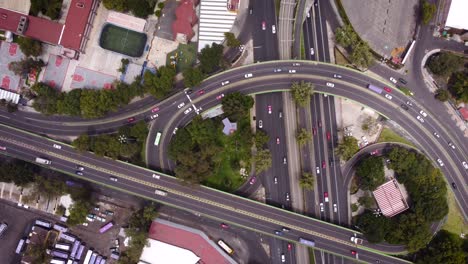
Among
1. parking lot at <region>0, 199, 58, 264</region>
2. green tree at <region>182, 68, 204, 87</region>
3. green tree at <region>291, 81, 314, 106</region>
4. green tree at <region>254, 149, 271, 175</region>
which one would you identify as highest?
green tree at <region>291, 81, 314, 106</region>

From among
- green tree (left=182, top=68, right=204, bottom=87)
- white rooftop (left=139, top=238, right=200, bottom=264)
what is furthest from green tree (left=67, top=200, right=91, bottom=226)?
green tree (left=182, top=68, right=204, bottom=87)

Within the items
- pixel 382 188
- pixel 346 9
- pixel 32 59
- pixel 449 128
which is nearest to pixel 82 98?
pixel 32 59

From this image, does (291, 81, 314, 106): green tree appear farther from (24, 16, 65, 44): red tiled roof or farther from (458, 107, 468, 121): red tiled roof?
(24, 16, 65, 44): red tiled roof

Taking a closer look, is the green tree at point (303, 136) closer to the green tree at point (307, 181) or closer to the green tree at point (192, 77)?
the green tree at point (307, 181)

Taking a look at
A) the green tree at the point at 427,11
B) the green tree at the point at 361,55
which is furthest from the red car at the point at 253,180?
the green tree at the point at 427,11

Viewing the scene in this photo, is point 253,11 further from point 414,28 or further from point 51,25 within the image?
point 51,25

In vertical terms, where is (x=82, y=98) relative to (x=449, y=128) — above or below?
below

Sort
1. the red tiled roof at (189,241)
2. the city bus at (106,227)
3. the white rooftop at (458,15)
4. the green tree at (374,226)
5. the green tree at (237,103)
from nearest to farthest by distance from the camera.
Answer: the green tree at (374,226)
the green tree at (237,103)
the white rooftop at (458,15)
the red tiled roof at (189,241)
the city bus at (106,227)
